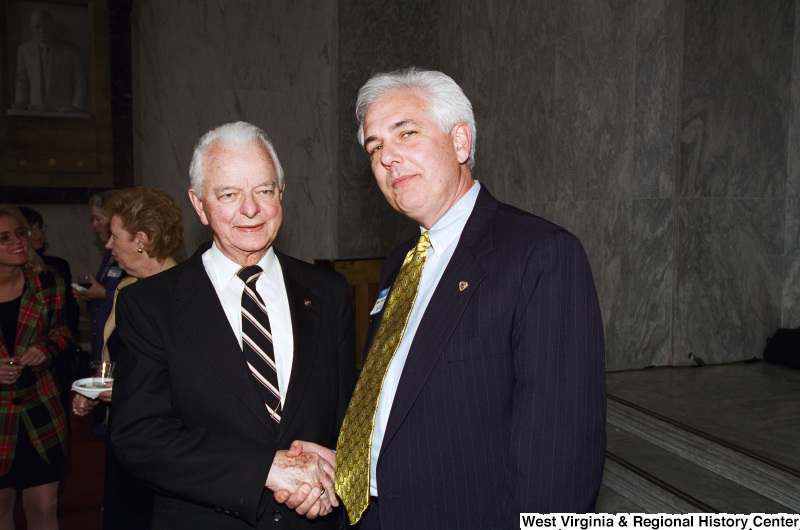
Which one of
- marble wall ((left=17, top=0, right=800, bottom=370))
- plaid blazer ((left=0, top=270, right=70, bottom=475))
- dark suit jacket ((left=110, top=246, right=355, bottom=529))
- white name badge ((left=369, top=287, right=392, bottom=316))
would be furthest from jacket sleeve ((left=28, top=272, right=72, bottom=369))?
marble wall ((left=17, top=0, right=800, bottom=370))

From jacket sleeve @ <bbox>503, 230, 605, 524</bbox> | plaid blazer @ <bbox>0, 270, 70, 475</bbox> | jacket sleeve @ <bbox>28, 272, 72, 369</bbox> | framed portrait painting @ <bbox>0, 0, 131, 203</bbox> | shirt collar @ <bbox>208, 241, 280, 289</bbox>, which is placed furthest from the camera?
framed portrait painting @ <bbox>0, 0, 131, 203</bbox>

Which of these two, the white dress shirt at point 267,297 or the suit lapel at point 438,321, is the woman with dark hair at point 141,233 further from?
the suit lapel at point 438,321

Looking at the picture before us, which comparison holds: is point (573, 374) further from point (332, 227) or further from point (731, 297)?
point (332, 227)

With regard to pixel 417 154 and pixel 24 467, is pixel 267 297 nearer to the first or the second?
pixel 417 154

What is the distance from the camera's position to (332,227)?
765 cm

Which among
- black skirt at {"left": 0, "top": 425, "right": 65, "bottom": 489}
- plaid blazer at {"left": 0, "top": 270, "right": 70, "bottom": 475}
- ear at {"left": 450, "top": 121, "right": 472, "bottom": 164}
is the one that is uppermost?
ear at {"left": 450, "top": 121, "right": 472, "bottom": 164}

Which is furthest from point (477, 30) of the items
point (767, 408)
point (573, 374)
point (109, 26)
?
point (573, 374)

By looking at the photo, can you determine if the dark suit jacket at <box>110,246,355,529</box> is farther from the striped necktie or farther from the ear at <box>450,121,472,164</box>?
the ear at <box>450,121,472,164</box>

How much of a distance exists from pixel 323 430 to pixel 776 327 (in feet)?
12.5

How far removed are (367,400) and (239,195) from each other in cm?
69

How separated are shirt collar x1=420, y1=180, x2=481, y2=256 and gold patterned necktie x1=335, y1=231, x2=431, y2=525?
0.05 metres

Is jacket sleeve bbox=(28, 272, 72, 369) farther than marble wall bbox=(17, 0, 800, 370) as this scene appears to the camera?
No

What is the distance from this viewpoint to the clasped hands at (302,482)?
64.2 inches

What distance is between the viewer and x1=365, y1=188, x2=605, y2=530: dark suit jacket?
4.68 ft
